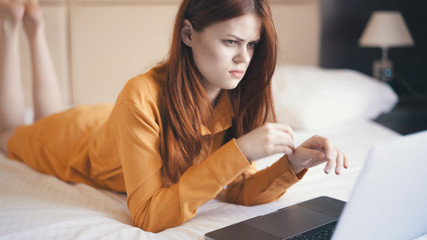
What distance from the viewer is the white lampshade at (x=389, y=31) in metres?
2.48

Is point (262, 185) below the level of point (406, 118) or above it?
above

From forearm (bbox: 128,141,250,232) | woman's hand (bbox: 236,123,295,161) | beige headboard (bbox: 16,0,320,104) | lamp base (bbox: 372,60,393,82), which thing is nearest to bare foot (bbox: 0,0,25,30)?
beige headboard (bbox: 16,0,320,104)

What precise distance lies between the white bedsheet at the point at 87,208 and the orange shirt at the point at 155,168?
0.04 metres

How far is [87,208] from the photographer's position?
116cm

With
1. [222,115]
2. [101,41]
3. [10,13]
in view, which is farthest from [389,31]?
[10,13]

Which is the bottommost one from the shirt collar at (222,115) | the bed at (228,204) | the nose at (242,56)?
the bed at (228,204)

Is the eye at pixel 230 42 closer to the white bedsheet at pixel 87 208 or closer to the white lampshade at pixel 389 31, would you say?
the white bedsheet at pixel 87 208

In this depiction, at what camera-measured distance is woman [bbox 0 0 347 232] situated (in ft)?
3.26

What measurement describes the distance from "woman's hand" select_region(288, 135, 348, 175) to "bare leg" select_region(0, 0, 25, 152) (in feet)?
3.88

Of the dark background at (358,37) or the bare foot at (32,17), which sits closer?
the bare foot at (32,17)

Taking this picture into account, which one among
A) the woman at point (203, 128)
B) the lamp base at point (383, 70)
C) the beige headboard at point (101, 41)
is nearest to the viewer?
the woman at point (203, 128)

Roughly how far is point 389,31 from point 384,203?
1.97 m

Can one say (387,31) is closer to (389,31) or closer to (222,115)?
(389,31)

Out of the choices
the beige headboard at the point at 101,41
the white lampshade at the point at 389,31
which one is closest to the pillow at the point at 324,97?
the white lampshade at the point at 389,31
